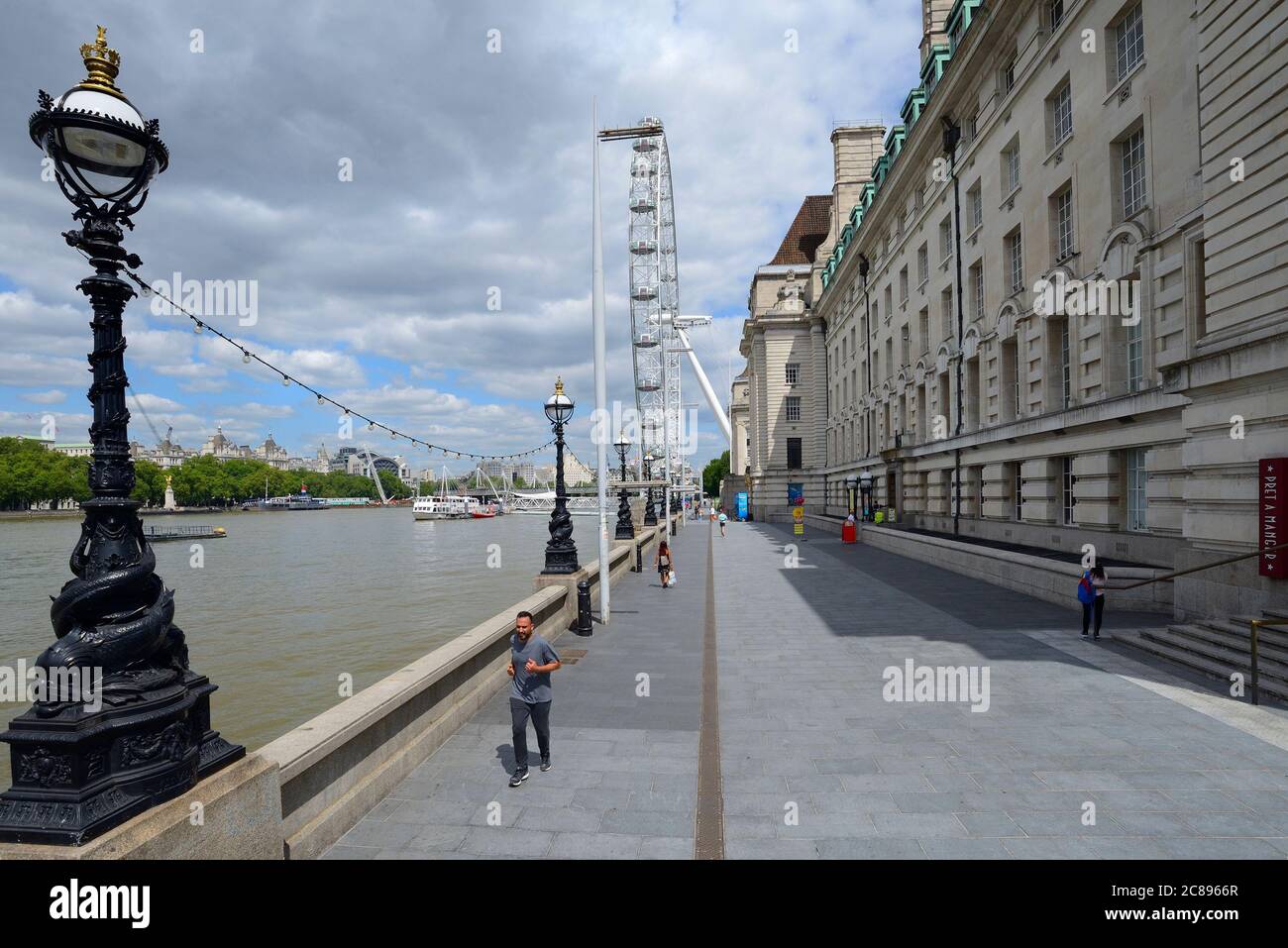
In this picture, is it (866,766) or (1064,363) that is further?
(1064,363)

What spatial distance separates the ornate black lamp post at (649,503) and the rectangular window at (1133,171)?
2787 centimetres

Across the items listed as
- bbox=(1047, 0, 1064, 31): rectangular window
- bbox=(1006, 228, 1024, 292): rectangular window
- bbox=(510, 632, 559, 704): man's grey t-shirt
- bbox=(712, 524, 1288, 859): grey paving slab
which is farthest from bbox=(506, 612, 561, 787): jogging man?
bbox=(1047, 0, 1064, 31): rectangular window

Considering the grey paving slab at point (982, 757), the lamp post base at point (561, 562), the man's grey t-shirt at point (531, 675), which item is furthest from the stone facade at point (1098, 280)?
the lamp post base at point (561, 562)

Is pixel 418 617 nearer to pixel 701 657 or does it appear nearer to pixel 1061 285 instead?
pixel 701 657

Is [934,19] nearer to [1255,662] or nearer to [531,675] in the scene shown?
[1255,662]

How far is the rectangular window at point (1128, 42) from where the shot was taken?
16.2 metres

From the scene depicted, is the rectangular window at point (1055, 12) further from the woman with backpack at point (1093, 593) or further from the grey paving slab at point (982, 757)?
the grey paving slab at point (982, 757)

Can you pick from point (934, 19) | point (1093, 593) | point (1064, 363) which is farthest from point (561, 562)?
point (934, 19)

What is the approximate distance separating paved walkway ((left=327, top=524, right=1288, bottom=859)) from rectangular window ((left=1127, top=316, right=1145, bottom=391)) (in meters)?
7.61

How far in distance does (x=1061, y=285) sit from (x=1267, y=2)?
8298 mm

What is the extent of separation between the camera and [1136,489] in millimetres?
16688

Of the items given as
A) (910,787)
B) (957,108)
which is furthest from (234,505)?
(910,787)

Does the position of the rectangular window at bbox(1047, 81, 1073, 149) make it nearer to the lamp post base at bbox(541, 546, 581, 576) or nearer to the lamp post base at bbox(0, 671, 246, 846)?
the lamp post base at bbox(541, 546, 581, 576)

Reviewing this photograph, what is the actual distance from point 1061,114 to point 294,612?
28332mm
